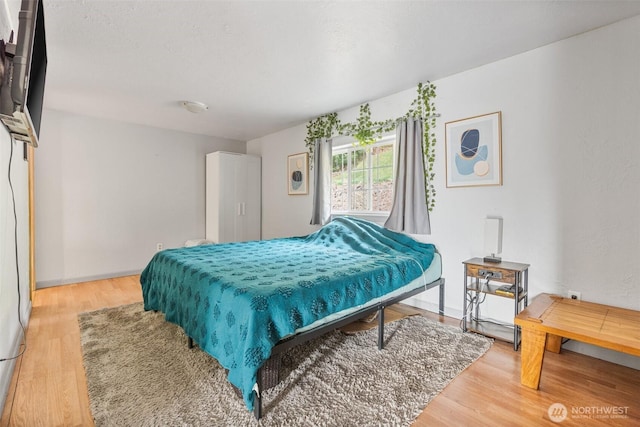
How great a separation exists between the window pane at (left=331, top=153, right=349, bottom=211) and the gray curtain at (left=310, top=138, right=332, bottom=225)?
0.24ft

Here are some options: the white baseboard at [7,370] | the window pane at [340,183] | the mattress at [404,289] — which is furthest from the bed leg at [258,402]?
the window pane at [340,183]

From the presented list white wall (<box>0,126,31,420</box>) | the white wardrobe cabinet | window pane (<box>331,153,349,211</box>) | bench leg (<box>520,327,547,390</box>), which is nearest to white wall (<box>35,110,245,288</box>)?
the white wardrobe cabinet

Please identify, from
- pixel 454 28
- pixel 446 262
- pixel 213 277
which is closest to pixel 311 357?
pixel 213 277

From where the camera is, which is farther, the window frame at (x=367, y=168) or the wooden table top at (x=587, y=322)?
the window frame at (x=367, y=168)

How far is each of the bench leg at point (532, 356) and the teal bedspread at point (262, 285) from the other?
912 mm

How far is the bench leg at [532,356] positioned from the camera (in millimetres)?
1795

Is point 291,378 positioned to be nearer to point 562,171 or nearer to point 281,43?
point 281,43

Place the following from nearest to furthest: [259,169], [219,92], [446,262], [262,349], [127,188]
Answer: [262,349], [446,262], [219,92], [127,188], [259,169]

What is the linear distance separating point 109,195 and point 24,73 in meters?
3.64

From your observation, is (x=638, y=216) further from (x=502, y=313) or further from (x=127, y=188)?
(x=127, y=188)

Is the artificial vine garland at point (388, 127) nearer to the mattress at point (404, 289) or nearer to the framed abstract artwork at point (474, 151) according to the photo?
the framed abstract artwork at point (474, 151)

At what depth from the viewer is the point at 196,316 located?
195 centimetres

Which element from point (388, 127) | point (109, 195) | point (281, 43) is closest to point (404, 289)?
point (388, 127)

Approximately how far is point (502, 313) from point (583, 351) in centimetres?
57
